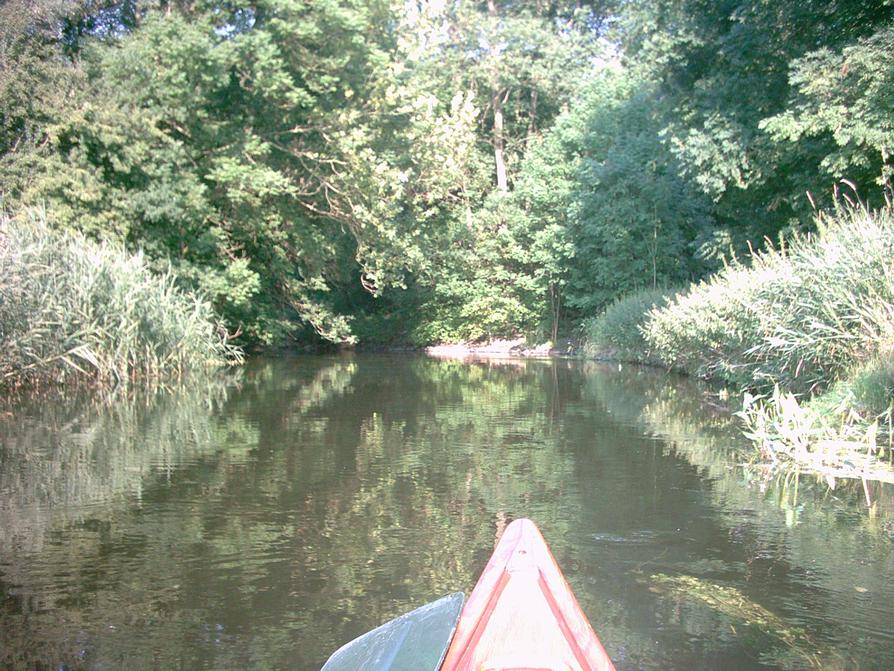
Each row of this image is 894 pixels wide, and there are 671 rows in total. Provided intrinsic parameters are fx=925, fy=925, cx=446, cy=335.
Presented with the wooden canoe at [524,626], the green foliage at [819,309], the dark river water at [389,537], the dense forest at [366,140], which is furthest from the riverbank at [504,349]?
the wooden canoe at [524,626]

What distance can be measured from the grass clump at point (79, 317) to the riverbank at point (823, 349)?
9491 millimetres

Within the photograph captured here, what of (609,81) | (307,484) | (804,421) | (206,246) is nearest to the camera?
(307,484)

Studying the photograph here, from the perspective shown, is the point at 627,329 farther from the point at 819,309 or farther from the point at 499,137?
the point at 819,309

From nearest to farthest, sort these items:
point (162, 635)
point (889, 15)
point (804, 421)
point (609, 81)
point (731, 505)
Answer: point (162, 635), point (731, 505), point (804, 421), point (889, 15), point (609, 81)

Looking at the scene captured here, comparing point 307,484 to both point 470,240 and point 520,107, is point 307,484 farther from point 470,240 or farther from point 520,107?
point 520,107

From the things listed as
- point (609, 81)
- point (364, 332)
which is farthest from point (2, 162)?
point (609, 81)

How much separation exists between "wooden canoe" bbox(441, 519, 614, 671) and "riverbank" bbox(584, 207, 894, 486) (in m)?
5.81

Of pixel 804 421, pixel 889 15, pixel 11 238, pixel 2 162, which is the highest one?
pixel 889 15

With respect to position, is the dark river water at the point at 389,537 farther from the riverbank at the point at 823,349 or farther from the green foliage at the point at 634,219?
the green foliage at the point at 634,219

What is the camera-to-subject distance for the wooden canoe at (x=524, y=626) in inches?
116

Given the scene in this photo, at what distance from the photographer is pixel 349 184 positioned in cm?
2439

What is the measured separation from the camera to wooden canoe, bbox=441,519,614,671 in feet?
9.70

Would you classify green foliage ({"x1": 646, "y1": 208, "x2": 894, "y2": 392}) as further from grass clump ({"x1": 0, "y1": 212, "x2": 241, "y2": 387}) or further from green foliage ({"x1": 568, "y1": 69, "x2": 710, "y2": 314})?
green foliage ({"x1": 568, "y1": 69, "x2": 710, "y2": 314})

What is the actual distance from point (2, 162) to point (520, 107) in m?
24.4
